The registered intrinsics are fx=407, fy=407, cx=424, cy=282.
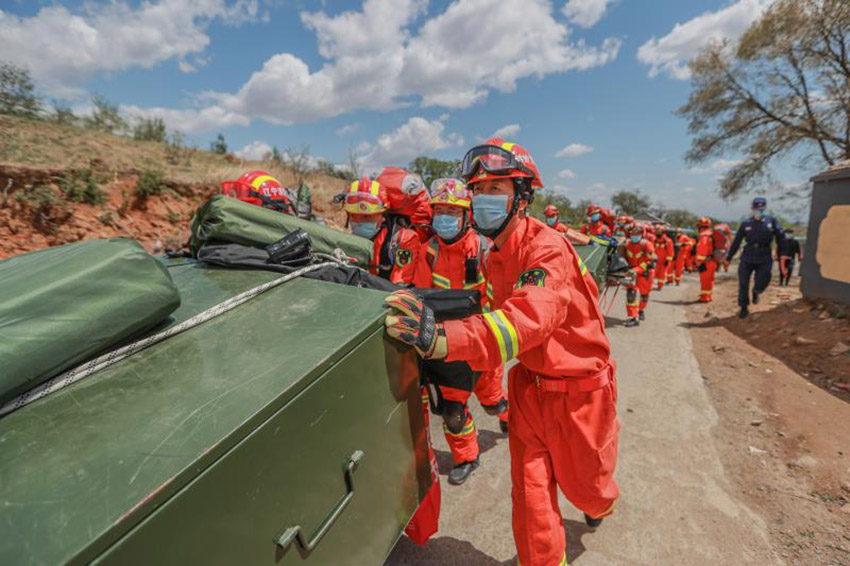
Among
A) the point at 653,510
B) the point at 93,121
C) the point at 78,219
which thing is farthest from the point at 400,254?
the point at 93,121

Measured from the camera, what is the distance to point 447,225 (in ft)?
12.2

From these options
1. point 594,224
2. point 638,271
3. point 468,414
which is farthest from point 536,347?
point 594,224

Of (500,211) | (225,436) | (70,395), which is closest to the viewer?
(225,436)

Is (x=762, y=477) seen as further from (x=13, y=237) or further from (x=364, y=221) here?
(x=13, y=237)

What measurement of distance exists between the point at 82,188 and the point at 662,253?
554 inches

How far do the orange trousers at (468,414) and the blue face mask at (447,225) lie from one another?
51.4 inches

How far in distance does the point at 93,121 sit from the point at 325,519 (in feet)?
47.7

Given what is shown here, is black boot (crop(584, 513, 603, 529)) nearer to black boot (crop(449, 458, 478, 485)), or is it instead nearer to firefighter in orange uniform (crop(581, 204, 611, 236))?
black boot (crop(449, 458, 478, 485))

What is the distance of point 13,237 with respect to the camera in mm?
6582

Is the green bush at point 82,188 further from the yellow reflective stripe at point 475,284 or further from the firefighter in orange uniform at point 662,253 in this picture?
the firefighter in orange uniform at point 662,253

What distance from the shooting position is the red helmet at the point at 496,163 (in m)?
2.02

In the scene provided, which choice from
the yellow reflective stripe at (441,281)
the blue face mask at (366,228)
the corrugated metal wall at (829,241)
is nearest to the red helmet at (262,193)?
the blue face mask at (366,228)

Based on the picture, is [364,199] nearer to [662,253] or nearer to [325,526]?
[325,526]

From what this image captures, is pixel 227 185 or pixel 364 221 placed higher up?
pixel 227 185
